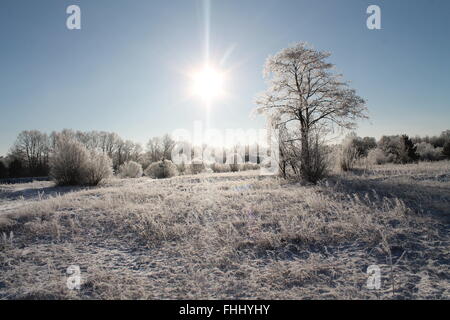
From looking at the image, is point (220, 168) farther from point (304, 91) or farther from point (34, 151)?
point (34, 151)

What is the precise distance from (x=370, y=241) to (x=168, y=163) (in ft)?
77.4

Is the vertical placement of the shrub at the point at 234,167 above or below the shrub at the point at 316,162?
below

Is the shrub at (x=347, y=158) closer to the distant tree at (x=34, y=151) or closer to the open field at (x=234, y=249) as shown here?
the open field at (x=234, y=249)

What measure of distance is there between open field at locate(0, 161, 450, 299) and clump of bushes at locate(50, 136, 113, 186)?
25.7ft

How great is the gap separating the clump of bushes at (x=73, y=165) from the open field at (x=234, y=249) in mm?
7831

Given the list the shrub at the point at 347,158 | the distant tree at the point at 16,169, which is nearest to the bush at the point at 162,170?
the shrub at the point at 347,158

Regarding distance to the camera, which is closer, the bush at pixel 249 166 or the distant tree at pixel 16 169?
the bush at pixel 249 166

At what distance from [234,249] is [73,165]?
13.1 meters

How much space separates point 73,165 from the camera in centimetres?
1334

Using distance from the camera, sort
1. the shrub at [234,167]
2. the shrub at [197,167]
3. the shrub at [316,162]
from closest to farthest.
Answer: the shrub at [316,162] < the shrub at [197,167] < the shrub at [234,167]

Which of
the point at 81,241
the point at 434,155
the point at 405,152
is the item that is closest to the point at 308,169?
the point at 81,241

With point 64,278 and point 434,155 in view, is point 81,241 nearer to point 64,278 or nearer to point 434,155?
point 64,278

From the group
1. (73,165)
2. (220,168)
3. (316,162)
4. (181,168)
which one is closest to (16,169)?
(181,168)

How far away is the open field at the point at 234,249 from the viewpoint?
9.50 feet
